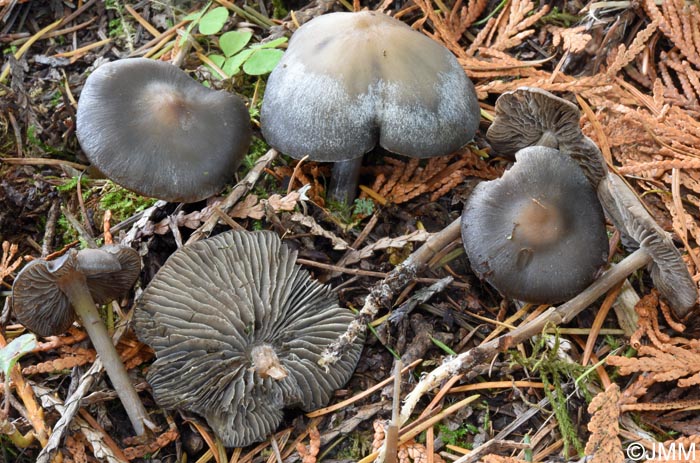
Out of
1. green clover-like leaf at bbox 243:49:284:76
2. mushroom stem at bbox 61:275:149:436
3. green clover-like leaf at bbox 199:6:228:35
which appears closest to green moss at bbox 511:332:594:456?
mushroom stem at bbox 61:275:149:436

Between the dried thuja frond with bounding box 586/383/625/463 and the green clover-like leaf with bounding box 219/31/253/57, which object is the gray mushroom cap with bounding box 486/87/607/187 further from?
the green clover-like leaf with bounding box 219/31/253/57

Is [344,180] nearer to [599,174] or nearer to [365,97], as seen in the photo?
[365,97]

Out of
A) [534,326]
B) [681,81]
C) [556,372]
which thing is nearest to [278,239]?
[534,326]

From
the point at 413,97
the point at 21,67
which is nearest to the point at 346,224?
the point at 413,97

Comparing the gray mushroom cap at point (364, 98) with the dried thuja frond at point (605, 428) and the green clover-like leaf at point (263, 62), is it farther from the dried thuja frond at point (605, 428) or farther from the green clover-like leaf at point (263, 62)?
the dried thuja frond at point (605, 428)

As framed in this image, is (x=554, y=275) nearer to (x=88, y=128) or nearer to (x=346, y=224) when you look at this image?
(x=346, y=224)

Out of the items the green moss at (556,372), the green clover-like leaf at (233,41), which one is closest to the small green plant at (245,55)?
the green clover-like leaf at (233,41)
